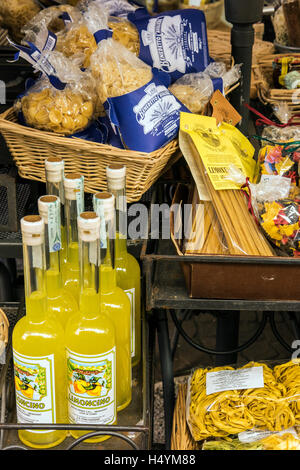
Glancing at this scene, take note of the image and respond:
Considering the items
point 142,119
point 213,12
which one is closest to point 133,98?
point 142,119

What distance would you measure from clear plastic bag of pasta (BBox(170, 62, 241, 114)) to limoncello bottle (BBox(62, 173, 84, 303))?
432 millimetres

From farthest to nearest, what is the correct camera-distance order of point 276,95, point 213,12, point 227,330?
point 213,12
point 276,95
point 227,330

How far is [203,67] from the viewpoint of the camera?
60.1 inches

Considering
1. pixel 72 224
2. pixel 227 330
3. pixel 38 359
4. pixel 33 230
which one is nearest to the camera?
pixel 33 230

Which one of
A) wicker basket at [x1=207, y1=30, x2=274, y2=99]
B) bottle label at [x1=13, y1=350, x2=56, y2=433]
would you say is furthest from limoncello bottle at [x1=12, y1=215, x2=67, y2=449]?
wicker basket at [x1=207, y1=30, x2=274, y2=99]

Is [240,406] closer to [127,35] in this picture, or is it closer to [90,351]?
[90,351]

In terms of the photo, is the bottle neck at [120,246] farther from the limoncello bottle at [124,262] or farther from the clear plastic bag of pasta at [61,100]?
the clear plastic bag of pasta at [61,100]

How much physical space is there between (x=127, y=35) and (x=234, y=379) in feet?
2.94

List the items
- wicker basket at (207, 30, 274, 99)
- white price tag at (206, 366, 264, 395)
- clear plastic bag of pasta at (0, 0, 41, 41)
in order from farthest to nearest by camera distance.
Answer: wicker basket at (207, 30, 274, 99)
clear plastic bag of pasta at (0, 0, 41, 41)
white price tag at (206, 366, 264, 395)

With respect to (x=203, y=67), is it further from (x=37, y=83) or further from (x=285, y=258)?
(x=285, y=258)

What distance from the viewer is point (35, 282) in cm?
105

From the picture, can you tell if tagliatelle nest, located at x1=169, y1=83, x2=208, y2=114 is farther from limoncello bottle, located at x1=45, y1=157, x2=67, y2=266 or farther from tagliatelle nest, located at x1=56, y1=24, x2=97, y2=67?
limoncello bottle, located at x1=45, y1=157, x2=67, y2=266

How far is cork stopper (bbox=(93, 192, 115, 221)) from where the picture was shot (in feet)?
3.40
